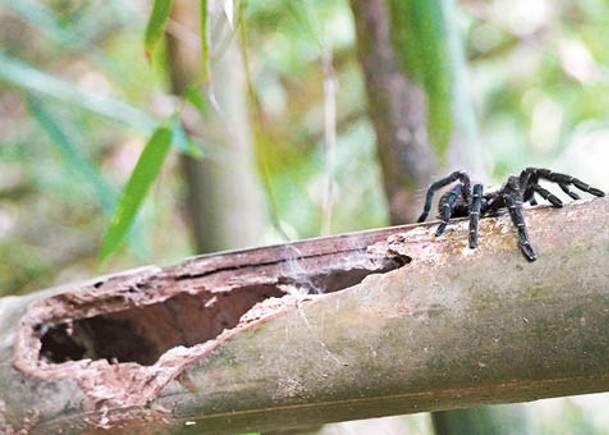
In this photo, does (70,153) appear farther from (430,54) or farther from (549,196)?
(549,196)

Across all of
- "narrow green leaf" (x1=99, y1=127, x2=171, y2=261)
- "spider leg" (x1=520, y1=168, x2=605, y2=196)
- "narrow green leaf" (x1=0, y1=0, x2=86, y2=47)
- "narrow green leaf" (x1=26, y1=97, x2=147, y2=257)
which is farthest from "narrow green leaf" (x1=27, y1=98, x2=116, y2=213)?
Result: "spider leg" (x1=520, y1=168, x2=605, y2=196)

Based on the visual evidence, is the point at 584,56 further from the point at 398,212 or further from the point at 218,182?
the point at 398,212

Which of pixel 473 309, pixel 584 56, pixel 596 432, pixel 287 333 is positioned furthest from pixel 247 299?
pixel 584 56

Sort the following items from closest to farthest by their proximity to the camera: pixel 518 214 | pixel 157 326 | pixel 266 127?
pixel 518 214
pixel 157 326
pixel 266 127

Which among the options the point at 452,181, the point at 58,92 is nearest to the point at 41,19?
the point at 58,92

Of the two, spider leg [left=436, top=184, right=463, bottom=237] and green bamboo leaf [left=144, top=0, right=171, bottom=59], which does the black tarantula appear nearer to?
spider leg [left=436, top=184, right=463, bottom=237]

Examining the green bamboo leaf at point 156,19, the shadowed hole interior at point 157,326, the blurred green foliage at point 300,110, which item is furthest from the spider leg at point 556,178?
the blurred green foliage at point 300,110
